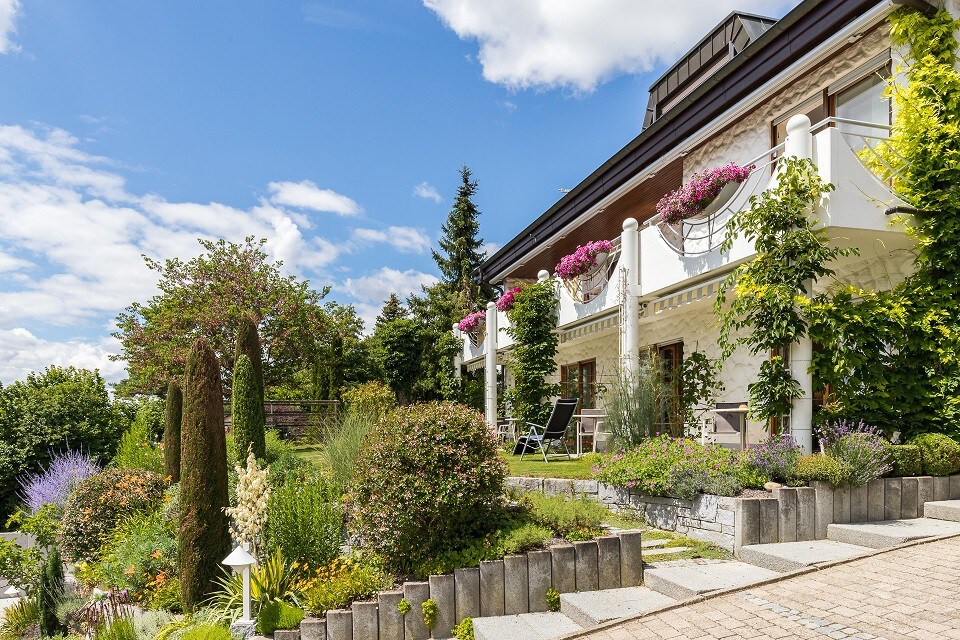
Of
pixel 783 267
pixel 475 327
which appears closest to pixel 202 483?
pixel 783 267

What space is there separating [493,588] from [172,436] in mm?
7977

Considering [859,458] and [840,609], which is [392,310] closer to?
[859,458]

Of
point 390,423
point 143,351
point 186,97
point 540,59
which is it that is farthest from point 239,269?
point 390,423

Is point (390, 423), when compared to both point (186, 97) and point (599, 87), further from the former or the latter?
point (599, 87)

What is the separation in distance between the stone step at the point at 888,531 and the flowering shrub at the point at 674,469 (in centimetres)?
102

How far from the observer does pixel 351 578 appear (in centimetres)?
546

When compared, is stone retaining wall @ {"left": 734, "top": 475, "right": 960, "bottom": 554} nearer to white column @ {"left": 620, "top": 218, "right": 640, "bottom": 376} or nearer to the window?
white column @ {"left": 620, "top": 218, "right": 640, "bottom": 376}

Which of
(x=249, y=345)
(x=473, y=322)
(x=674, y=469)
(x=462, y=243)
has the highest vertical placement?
(x=462, y=243)

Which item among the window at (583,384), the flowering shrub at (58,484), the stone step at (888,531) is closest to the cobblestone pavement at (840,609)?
the stone step at (888,531)

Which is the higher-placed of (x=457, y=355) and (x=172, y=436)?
(x=457, y=355)

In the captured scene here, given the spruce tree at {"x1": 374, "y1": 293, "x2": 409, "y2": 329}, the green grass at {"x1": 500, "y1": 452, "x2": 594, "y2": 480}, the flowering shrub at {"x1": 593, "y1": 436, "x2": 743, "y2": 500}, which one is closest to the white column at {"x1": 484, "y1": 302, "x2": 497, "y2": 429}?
the green grass at {"x1": 500, "y1": 452, "x2": 594, "y2": 480}

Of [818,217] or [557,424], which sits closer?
[818,217]

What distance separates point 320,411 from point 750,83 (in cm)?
1791

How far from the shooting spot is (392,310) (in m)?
35.7
